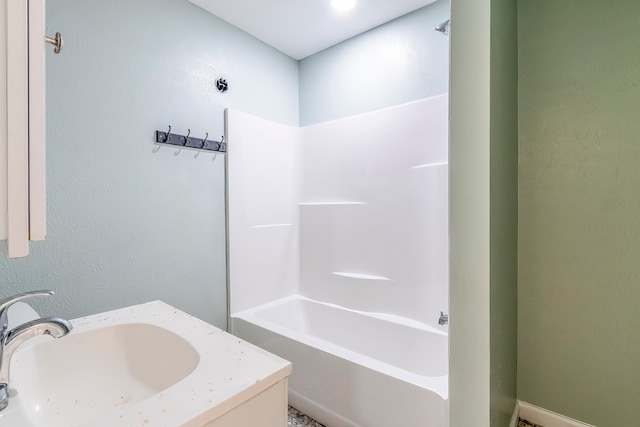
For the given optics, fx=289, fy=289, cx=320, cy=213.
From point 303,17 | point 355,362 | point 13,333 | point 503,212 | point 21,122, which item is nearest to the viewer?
point 21,122

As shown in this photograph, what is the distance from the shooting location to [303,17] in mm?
2090

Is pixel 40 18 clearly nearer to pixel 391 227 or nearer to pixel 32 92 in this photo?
pixel 32 92

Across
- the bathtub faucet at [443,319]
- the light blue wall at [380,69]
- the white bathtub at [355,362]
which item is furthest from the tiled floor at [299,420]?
the light blue wall at [380,69]

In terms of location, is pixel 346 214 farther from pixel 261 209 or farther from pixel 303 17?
pixel 303 17

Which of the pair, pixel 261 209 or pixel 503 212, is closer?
pixel 503 212

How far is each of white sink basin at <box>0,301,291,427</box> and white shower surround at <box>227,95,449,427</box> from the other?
99 centimetres

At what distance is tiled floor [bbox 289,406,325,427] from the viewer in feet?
5.53

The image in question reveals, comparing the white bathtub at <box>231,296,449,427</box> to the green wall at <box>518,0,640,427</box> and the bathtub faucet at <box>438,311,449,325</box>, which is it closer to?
the bathtub faucet at <box>438,311,449,325</box>

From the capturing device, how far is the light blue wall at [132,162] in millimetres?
1418

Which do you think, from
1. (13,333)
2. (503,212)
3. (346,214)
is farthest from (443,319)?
(13,333)

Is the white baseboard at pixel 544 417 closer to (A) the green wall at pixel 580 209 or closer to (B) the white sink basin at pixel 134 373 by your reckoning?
(A) the green wall at pixel 580 209

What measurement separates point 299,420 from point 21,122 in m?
1.92

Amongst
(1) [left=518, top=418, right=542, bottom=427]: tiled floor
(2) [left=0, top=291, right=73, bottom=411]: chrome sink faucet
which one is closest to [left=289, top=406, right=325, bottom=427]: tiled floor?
(1) [left=518, top=418, right=542, bottom=427]: tiled floor

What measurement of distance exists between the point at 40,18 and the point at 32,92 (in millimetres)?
106
